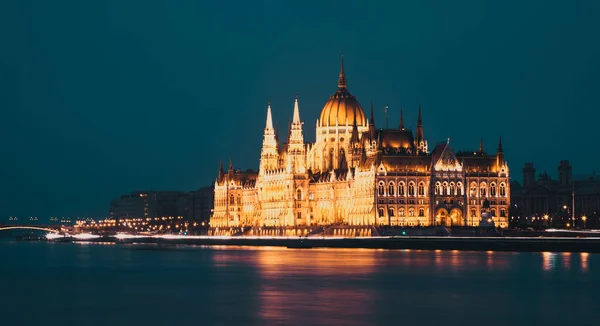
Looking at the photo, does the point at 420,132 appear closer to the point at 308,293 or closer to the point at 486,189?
the point at 486,189

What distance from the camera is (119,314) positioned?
64.6m

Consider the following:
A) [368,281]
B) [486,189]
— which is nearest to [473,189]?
[486,189]

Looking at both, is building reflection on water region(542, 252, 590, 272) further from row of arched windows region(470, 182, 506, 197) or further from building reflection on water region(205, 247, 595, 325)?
row of arched windows region(470, 182, 506, 197)

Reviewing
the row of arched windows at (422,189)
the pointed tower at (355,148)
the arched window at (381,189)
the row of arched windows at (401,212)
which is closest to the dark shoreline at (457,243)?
the row of arched windows at (401,212)

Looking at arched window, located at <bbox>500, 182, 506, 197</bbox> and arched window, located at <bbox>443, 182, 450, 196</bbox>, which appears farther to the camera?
arched window, located at <bbox>500, 182, 506, 197</bbox>

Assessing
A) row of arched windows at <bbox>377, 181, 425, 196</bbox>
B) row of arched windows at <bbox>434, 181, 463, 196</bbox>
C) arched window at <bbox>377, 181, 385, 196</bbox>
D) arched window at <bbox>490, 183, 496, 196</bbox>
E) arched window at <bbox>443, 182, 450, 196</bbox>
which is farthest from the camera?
arched window at <bbox>490, 183, 496, 196</bbox>

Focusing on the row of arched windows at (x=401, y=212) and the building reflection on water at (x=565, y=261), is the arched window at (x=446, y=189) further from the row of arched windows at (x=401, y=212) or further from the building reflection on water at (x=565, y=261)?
the building reflection on water at (x=565, y=261)

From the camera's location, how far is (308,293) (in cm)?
7538

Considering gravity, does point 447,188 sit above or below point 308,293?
above

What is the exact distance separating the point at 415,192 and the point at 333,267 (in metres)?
71.8

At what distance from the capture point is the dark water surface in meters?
62.8

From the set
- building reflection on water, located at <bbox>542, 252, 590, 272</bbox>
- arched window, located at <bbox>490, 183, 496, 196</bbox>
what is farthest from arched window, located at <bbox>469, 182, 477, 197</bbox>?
building reflection on water, located at <bbox>542, 252, 590, 272</bbox>

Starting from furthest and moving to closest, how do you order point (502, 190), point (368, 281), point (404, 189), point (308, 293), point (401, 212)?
1. point (502, 190)
2. point (404, 189)
3. point (401, 212)
4. point (368, 281)
5. point (308, 293)

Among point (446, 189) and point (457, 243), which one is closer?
point (457, 243)
